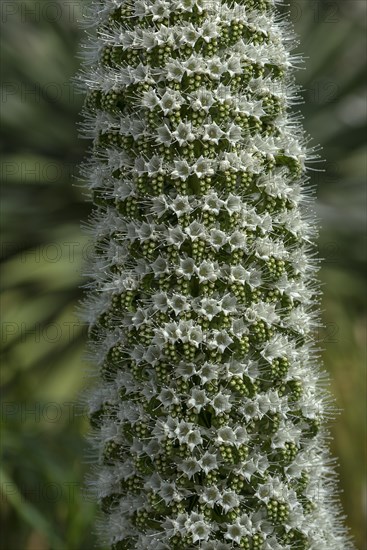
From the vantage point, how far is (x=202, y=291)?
4.11 metres

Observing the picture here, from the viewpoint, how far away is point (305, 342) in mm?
4410

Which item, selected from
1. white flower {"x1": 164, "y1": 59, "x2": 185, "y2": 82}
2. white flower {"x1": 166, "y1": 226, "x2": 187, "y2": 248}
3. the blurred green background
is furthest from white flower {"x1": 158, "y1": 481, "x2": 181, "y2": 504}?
the blurred green background

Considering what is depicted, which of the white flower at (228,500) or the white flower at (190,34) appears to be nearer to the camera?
the white flower at (228,500)

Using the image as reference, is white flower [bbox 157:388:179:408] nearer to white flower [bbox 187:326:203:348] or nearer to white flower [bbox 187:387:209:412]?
white flower [bbox 187:387:209:412]

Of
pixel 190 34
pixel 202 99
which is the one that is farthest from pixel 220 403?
pixel 190 34

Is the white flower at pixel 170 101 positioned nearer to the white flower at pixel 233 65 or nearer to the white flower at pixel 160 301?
the white flower at pixel 233 65

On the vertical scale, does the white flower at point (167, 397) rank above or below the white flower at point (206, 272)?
below

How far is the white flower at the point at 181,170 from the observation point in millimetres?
4117

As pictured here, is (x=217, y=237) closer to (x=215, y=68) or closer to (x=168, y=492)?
(x=215, y=68)

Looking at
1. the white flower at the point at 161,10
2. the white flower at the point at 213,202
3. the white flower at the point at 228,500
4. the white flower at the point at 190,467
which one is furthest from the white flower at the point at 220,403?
the white flower at the point at 161,10

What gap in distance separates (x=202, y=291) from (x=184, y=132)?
67 centimetres

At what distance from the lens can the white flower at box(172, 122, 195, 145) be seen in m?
4.13

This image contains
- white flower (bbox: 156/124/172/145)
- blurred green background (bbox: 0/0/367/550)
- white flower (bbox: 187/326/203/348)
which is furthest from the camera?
blurred green background (bbox: 0/0/367/550)

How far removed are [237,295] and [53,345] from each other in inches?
250
